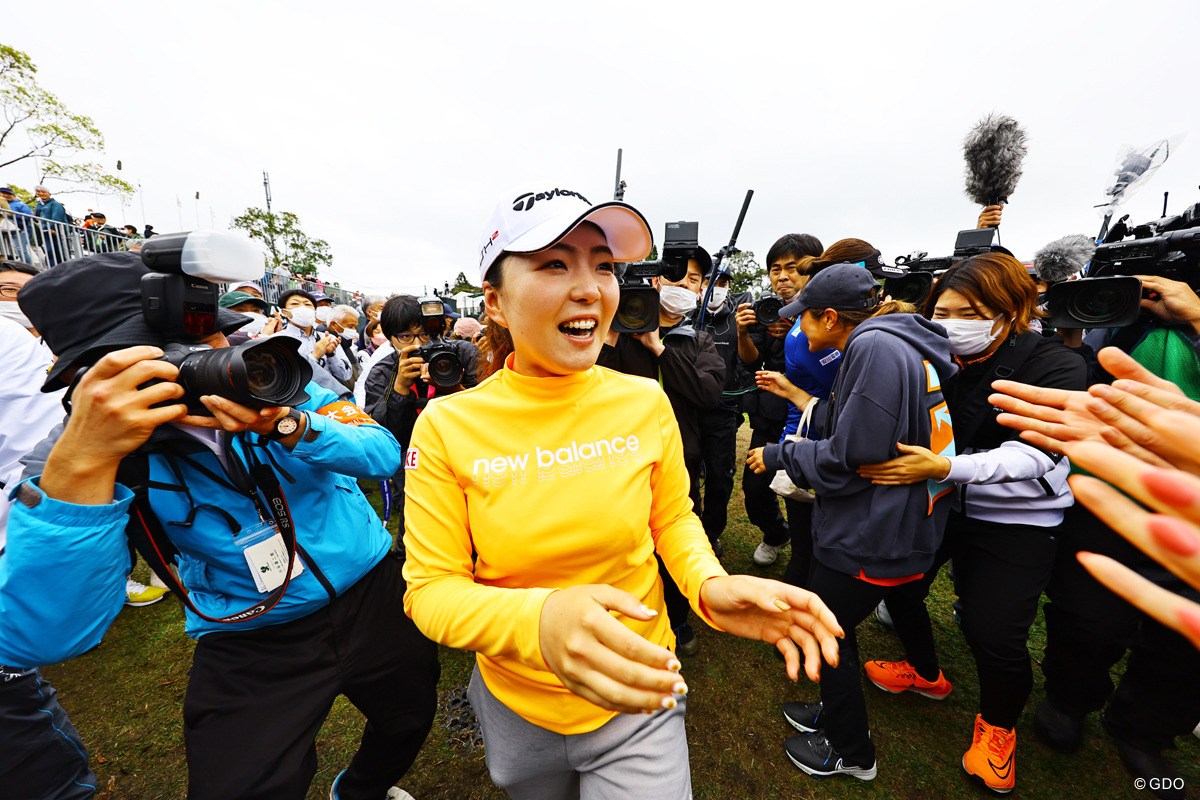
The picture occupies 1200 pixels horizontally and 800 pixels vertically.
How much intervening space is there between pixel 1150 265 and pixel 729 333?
113 inches

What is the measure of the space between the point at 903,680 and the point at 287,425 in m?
4.00

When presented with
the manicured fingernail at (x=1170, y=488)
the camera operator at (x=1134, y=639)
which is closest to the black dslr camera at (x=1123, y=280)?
the camera operator at (x=1134, y=639)

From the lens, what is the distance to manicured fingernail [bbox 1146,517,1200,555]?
24.5 inches

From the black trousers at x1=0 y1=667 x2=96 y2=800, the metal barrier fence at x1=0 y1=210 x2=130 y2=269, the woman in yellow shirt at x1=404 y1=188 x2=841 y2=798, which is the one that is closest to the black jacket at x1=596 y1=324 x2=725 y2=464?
the woman in yellow shirt at x1=404 y1=188 x2=841 y2=798

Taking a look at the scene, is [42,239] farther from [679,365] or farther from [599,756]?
[599,756]

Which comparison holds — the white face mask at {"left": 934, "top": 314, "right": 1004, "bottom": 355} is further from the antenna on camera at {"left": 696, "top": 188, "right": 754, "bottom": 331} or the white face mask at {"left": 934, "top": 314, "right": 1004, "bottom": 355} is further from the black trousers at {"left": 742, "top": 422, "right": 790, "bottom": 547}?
the antenna on camera at {"left": 696, "top": 188, "right": 754, "bottom": 331}

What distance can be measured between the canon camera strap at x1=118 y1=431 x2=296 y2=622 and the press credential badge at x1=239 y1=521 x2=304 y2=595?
2 centimetres

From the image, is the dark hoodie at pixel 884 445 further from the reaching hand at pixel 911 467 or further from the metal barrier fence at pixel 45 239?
the metal barrier fence at pixel 45 239

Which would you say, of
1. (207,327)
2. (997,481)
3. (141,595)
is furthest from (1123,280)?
(141,595)

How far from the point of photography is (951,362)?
2143 millimetres

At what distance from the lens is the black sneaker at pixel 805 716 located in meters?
2.73

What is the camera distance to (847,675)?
229 centimetres

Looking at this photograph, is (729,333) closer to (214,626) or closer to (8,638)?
(214,626)

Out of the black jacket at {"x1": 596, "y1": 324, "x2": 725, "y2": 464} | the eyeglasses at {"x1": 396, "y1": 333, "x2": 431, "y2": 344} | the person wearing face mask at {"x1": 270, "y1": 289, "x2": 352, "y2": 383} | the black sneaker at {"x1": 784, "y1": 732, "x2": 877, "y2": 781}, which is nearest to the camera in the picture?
the black sneaker at {"x1": 784, "y1": 732, "x2": 877, "y2": 781}
